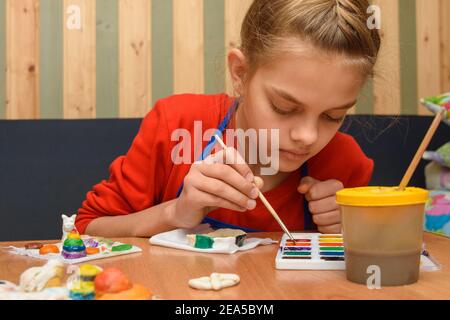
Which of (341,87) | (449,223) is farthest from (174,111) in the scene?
(449,223)

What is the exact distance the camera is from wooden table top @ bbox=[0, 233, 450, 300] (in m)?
0.53

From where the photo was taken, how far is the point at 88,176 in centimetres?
154

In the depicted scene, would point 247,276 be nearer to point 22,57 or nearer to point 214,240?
point 214,240

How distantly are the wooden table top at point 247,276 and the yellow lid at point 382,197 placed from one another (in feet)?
0.27

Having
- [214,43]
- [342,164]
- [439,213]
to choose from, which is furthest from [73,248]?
[214,43]

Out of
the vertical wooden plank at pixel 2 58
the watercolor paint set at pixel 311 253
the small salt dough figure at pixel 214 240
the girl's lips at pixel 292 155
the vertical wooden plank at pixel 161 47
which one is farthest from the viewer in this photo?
the vertical wooden plank at pixel 161 47

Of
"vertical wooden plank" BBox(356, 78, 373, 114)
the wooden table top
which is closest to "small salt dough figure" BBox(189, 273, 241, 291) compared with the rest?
the wooden table top

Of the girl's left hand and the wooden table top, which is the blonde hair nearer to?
the girl's left hand

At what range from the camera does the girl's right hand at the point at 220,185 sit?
804 mm

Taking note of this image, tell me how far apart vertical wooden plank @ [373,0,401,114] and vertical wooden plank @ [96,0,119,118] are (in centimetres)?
89

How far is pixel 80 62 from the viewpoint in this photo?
1.77m

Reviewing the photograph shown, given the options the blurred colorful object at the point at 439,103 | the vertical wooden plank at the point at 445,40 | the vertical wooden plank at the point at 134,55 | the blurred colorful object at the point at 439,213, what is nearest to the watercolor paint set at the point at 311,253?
the blurred colorful object at the point at 439,213

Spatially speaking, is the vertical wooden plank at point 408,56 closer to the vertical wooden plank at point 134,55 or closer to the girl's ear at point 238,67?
the vertical wooden plank at point 134,55
